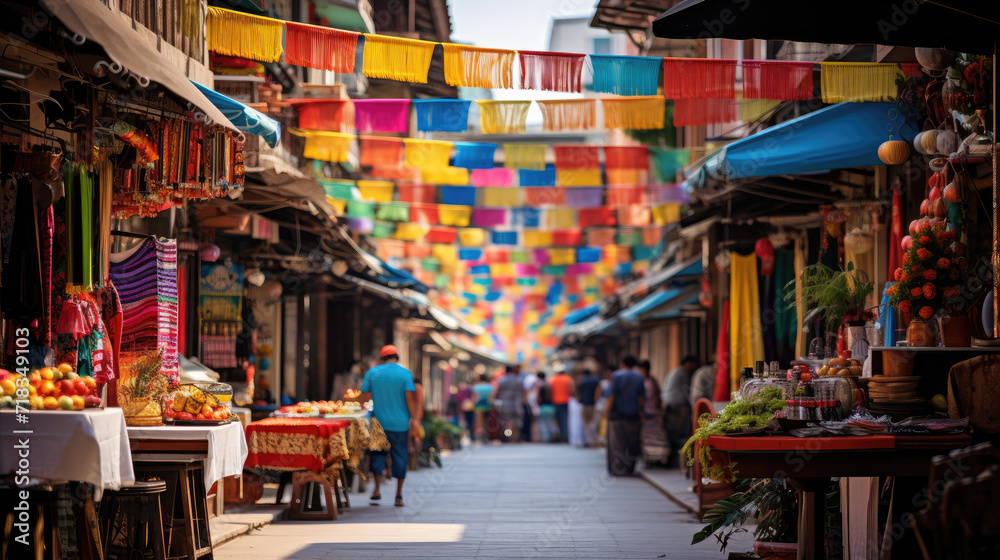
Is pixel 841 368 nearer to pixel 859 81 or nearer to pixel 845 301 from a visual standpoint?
pixel 845 301

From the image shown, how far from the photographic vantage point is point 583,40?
63.1m

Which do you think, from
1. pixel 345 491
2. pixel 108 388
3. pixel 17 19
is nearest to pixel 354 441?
pixel 345 491

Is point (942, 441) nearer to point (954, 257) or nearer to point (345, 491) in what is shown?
point (954, 257)

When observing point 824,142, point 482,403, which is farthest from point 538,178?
point 482,403

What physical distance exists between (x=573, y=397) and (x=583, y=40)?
113 ft

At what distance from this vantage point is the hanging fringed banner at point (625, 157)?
56.9 ft

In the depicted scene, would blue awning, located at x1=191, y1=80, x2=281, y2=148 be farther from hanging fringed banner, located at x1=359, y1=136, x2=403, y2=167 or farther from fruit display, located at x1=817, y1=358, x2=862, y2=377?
hanging fringed banner, located at x1=359, y1=136, x2=403, y2=167

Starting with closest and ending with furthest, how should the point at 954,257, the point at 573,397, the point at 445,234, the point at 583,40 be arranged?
the point at 954,257 < the point at 445,234 < the point at 573,397 < the point at 583,40

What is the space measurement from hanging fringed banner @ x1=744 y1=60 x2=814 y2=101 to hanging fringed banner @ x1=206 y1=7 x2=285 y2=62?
200 inches

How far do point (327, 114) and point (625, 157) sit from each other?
5.15 metres

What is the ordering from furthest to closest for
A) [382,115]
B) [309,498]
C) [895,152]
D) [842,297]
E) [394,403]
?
[394,403] → [382,115] → [309,498] → [895,152] → [842,297]

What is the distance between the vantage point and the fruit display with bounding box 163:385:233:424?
8.92 meters

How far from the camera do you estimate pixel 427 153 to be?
54.5ft

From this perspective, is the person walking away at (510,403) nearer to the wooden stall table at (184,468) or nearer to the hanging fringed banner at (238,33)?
the hanging fringed banner at (238,33)
